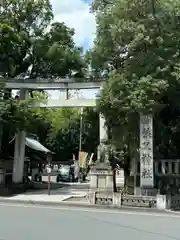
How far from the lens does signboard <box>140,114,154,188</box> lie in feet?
65.1

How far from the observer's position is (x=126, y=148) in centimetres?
2152

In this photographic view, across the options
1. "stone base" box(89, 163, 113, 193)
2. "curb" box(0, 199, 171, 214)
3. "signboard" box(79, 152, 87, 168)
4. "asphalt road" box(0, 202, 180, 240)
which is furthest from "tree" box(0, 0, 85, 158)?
"asphalt road" box(0, 202, 180, 240)

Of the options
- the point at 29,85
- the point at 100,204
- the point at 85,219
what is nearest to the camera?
the point at 85,219

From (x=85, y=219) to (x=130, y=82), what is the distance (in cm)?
766

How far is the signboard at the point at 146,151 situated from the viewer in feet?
65.1

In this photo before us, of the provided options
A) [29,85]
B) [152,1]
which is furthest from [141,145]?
[29,85]

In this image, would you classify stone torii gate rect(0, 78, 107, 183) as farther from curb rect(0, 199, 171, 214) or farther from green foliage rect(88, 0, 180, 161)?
curb rect(0, 199, 171, 214)

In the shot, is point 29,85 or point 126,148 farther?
point 29,85

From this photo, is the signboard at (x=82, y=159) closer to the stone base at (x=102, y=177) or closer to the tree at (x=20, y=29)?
the tree at (x=20, y=29)

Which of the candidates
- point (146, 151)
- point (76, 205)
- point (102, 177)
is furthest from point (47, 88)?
point (76, 205)

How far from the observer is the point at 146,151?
65.9 ft

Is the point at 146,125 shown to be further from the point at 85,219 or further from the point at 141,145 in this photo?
the point at 85,219

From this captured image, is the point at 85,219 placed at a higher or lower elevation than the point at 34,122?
lower

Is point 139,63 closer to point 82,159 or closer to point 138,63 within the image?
point 138,63
